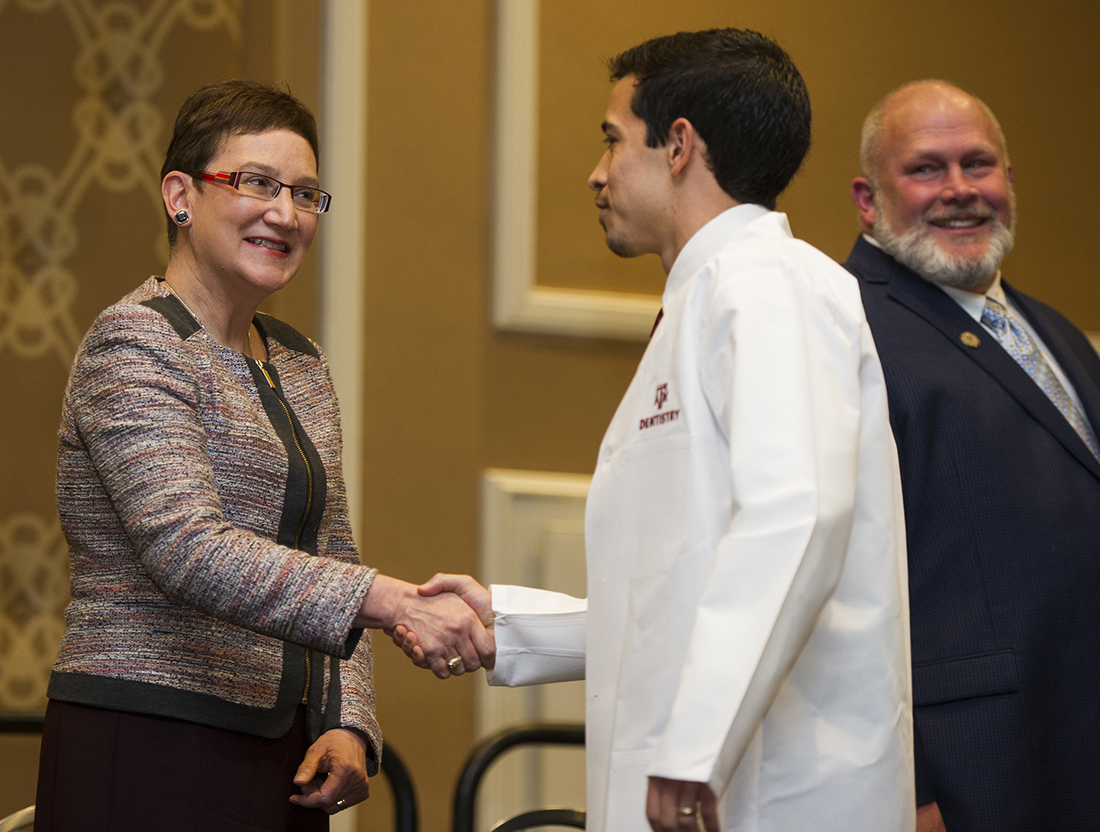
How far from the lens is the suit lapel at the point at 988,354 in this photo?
7.72 feet

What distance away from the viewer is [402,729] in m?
3.23

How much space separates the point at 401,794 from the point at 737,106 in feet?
4.77

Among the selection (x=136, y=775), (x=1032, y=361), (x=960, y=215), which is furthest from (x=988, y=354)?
(x=136, y=775)

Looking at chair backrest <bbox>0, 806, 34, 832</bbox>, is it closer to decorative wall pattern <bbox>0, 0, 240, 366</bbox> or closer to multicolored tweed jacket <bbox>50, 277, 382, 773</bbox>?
multicolored tweed jacket <bbox>50, 277, 382, 773</bbox>

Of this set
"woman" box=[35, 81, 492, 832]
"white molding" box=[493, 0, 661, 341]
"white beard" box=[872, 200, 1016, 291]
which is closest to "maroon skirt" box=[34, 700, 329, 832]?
"woman" box=[35, 81, 492, 832]

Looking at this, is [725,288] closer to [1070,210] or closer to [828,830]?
[828,830]

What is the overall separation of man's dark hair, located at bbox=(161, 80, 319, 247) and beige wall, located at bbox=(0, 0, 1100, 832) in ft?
4.20

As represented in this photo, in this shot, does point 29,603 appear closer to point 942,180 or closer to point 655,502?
point 655,502

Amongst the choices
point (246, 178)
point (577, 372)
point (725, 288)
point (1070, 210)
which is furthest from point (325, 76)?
point (1070, 210)

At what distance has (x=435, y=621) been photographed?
6.04 feet

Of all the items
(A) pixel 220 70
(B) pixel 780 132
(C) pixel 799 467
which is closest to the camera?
(C) pixel 799 467

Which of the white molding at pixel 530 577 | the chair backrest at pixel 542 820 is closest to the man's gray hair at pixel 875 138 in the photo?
the white molding at pixel 530 577

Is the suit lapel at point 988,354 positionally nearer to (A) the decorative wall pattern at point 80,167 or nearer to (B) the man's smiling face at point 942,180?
(B) the man's smiling face at point 942,180

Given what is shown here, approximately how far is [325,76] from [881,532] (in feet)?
7.00
